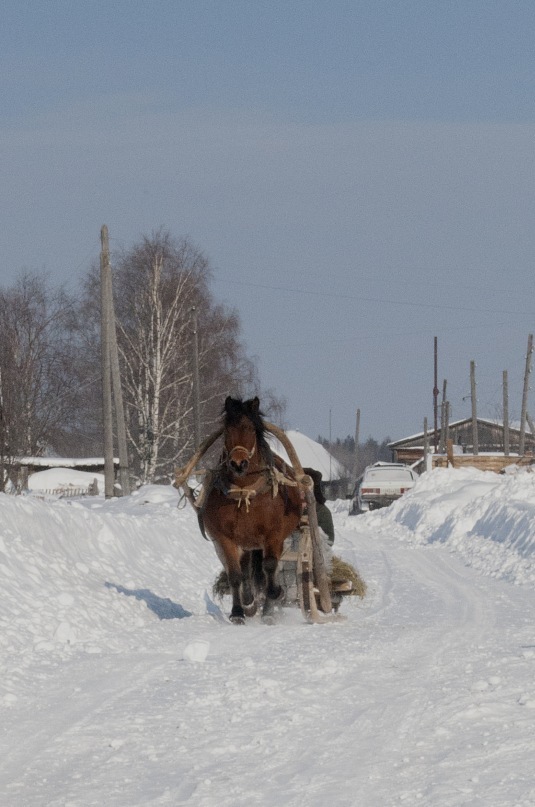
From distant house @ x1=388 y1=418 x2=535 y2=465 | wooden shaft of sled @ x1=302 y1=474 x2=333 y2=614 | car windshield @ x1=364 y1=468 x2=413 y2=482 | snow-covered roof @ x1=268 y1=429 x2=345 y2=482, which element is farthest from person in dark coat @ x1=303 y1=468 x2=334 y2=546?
snow-covered roof @ x1=268 y1=429 x2=345 y2=482

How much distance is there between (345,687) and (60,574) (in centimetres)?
574

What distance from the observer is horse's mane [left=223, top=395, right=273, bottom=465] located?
1092 cm

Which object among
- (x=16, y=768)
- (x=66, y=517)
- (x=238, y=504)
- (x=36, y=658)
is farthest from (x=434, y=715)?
(x=66, y=517)

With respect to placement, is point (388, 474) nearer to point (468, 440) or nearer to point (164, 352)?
point (164, 352)

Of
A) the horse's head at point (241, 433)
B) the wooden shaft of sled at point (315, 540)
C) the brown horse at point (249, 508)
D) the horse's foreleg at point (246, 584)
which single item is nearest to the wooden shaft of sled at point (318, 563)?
the wooden shaft of sled at point (315, 540)

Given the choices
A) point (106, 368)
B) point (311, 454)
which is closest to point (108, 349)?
point (106, 368)

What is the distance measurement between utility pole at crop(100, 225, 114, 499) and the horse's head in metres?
17.8

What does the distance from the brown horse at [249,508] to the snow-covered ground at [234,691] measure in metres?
0.43

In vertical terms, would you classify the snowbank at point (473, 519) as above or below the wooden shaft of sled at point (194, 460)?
below

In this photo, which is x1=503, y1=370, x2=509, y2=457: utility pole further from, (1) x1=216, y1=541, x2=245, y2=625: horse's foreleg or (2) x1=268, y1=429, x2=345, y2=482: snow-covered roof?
(2) x1=268, y1=429, x2=345, y2=482: snow-covered roof

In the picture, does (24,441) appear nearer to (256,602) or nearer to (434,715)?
(256,602)

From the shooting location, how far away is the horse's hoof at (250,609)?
11.7 metres

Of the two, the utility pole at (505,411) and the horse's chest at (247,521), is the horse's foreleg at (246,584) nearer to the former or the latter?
the horse's chest at (247,521)

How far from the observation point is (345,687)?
7.38m
